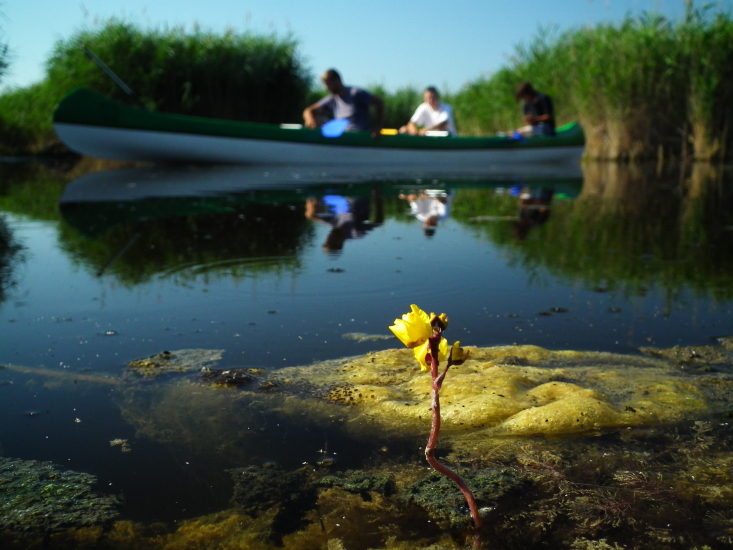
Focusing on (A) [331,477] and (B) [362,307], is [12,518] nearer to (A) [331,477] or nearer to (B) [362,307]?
(A) [331,477]

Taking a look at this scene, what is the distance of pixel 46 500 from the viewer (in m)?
1.50

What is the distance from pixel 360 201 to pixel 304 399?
5439 millimetres

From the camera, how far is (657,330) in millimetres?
2719

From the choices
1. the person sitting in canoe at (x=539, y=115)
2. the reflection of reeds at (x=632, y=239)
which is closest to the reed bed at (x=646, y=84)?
the person sitting in canoe at (x=539, y=115)

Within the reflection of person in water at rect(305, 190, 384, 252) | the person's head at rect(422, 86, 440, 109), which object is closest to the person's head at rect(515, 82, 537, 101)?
the person's head at rect(422, 86, 440, 109)

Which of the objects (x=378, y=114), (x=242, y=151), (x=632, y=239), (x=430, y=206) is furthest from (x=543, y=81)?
(x=632, y=239)

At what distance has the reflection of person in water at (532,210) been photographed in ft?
17.2

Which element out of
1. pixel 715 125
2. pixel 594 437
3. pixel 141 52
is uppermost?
pixel 141 52

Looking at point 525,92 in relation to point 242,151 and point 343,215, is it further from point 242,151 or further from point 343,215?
point 343,215

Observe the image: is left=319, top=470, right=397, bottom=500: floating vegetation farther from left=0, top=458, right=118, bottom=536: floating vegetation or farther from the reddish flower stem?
left=0, top=458, right=118, bottom=536: floating vegetation

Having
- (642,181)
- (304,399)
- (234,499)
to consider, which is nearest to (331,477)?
(234,499)

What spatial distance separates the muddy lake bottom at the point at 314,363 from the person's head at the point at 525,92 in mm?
7985

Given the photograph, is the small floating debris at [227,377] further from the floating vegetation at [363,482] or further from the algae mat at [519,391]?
the floating vegetation at [363,482]

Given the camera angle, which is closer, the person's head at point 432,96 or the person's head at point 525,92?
the person's head at point 525,92
